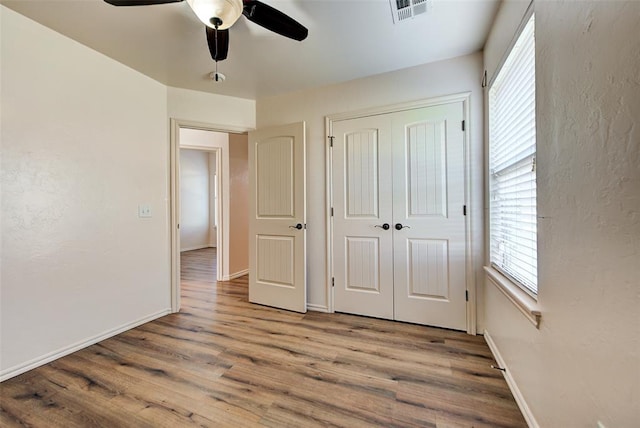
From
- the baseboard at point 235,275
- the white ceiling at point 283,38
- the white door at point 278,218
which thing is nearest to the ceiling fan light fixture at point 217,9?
the white ceiling at point 283,38

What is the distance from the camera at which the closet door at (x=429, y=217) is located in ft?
7.61

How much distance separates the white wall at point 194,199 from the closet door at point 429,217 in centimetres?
626

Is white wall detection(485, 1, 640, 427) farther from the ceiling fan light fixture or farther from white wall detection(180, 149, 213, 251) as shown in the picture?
white wall detection(180, 149, 213, 251)

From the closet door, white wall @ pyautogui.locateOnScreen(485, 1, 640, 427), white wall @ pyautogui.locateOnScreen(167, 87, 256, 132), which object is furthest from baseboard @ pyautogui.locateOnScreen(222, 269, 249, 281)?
white wall @ pyautogui.locateOnScreen(485, 1, 640, 427)

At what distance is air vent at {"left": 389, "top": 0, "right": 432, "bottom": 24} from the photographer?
5.55 ft

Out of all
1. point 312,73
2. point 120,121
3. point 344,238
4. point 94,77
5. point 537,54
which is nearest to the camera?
point 537,54

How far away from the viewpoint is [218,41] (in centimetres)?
174

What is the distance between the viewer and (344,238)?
2.75 m

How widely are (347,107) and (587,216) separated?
7.24ft

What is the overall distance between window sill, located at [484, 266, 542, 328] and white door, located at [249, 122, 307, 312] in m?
1.70

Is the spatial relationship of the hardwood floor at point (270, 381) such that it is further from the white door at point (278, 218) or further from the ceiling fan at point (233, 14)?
the ceiling fan at point (233, 14)

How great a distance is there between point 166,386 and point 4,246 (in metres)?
1.38

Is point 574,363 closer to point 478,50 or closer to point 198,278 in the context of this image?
point 478,50

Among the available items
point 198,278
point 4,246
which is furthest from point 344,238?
point 198,278
